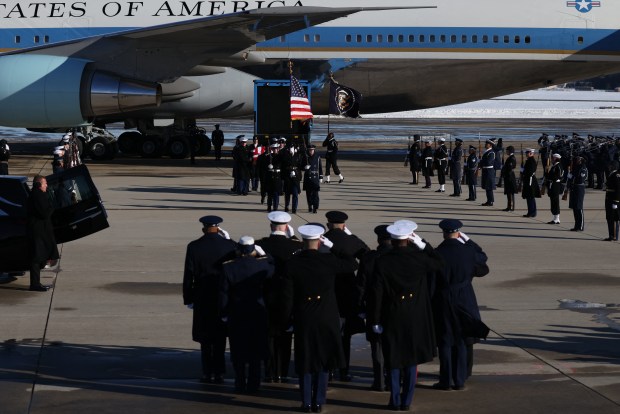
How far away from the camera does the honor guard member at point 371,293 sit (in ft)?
34.3

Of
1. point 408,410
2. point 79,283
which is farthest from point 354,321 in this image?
point 79,283

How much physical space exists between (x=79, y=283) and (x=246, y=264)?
6.58 m

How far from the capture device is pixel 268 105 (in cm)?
3572

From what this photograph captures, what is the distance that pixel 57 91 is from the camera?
31.1 meters

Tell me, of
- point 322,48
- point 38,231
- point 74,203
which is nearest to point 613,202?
point 74,203

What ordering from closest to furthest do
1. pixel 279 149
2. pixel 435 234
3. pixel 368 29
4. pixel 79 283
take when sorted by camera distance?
1. pixel 79 283
2. pixel 435 234
3. pixel 279 149
4. pixel 368 29

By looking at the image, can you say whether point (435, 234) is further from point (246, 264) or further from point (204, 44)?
point (204, 44)

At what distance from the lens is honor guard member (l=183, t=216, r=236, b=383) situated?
1107 cm

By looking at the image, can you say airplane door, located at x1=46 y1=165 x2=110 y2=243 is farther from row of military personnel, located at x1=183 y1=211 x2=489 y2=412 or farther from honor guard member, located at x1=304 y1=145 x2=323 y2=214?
honor guard member, located at x1=304 y1=145 x2=323 y2=214

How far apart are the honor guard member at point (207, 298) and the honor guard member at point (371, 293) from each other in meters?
1.34

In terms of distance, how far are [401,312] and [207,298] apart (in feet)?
6.74

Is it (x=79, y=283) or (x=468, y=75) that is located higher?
(x=468, y=75)

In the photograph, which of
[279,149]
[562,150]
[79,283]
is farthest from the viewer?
[562,150]

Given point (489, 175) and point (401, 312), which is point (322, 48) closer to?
point (489, 175)
